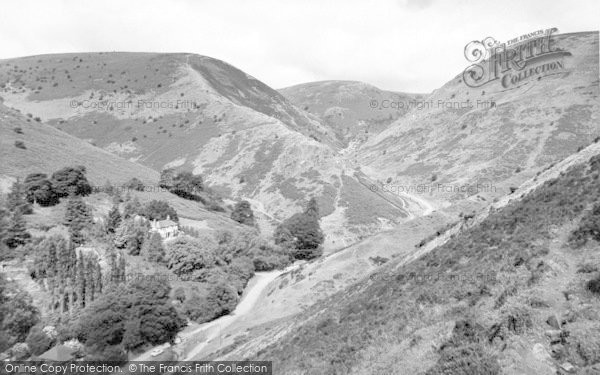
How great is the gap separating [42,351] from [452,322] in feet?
111

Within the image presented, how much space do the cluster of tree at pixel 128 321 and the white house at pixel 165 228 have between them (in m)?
18.1

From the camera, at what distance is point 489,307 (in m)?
13.8

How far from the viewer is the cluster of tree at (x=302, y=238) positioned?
63531 millimetres

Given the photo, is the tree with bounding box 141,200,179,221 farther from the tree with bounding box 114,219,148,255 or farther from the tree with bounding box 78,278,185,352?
the tree with bounding box 78,278,185,352

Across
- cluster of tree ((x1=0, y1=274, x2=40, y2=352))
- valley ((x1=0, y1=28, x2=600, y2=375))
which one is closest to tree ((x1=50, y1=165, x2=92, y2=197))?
valley ((x1=0, y1=28, x2=600, y2=375))

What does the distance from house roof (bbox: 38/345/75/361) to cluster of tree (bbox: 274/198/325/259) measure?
1399 inches

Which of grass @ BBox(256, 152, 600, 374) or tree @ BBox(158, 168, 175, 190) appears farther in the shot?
tree @ BBox(158, 168, 175, 190)

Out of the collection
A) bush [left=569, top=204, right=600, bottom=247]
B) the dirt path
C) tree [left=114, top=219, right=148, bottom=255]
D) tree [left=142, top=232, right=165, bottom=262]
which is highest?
bush [left=569, top=204, right=600, bottom=247]

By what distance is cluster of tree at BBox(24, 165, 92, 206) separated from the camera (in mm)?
56741

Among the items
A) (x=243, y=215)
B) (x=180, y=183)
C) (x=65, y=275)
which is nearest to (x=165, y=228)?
(x=65, y=275)

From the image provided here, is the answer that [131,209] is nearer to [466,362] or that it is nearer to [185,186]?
[185,186]

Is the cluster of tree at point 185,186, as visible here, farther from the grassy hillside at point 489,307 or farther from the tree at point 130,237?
the grassy hillside at point 489,307

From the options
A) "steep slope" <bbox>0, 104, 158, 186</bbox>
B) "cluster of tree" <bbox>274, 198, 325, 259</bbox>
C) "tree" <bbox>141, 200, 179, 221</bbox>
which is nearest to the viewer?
"tree" <bbox>141, 200, 179, 221</bbox>

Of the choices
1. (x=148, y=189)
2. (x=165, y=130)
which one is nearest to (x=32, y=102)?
(x=165, y=130)
